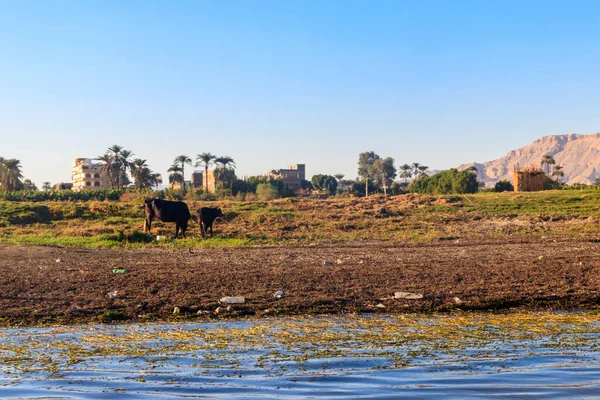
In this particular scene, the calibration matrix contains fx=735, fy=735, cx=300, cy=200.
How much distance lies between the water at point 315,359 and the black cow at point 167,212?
21.9 metres

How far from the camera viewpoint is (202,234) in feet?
106

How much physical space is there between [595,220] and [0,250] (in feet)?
84.0

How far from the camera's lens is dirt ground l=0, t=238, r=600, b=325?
1302 centimetres

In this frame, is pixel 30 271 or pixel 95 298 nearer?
pixel 95 298

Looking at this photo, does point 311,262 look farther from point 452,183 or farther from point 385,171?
point 385,171

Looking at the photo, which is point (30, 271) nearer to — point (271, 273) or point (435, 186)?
point (271, 273)

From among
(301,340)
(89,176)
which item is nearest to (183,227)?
(301,340)

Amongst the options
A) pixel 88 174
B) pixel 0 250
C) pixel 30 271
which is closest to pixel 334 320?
pixel 30 271

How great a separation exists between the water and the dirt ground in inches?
40.2

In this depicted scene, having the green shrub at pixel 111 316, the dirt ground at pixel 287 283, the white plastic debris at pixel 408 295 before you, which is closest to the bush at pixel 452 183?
the dirt ground at pixel 287 283

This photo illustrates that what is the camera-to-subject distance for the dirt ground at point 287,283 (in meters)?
13.0

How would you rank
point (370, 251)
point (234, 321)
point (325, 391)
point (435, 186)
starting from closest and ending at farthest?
1. point (325, 391)
2. point (234, 321)
3. point (370, 251)
4. point (435, 186)

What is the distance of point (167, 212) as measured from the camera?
111 feet

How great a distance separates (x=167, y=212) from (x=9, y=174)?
85115mm
